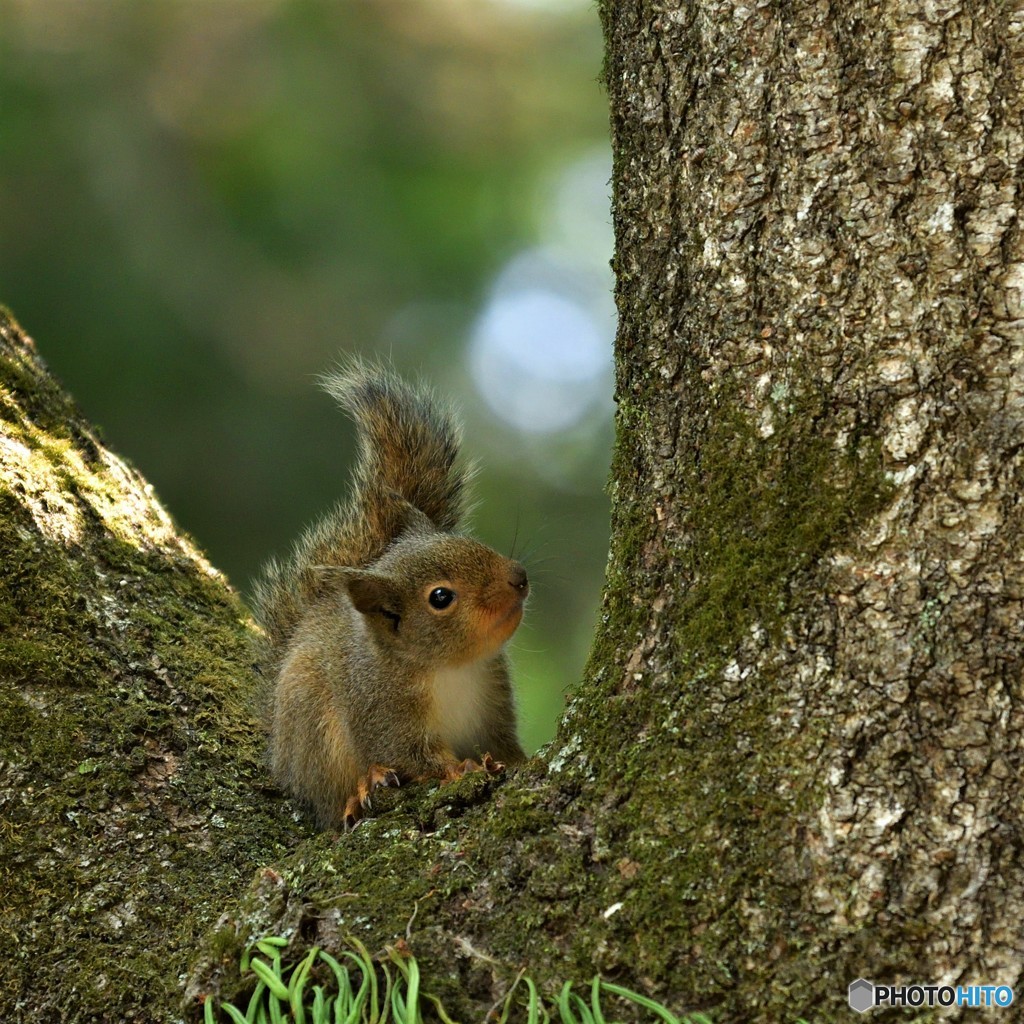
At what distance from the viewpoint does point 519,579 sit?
10.8ft

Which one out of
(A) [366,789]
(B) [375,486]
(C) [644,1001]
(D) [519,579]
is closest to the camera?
(C) [644,1001]

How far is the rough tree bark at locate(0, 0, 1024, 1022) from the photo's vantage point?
1680 millimetres

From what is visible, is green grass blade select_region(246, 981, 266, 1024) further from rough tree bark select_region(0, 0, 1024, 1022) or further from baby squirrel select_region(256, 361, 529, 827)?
baby squirrel select_region(256, 361, 529, 827)

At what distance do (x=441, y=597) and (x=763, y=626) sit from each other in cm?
156

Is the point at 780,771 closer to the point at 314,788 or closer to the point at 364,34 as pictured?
the point at 314,788

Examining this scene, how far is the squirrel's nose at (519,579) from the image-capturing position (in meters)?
3.28

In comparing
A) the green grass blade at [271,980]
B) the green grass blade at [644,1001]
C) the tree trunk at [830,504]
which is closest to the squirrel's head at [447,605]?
the tree trunk at [830,504]

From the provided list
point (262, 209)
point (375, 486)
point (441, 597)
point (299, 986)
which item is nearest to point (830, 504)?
point (299, 986)

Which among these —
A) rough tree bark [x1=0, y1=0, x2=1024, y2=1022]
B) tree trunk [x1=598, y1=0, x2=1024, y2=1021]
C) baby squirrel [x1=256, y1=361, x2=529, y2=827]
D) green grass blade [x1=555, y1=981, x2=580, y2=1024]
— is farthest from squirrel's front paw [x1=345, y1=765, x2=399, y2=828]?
green grass blade [x1=555, y1=981, x2=580, y2=1024]

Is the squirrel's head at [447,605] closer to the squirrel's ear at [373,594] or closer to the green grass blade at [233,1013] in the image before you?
the squirrel's ear at [373,594]

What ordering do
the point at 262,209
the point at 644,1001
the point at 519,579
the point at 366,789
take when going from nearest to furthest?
the point at 644,1001
the point at 366,789
the point at 519,579
the point at 262,209

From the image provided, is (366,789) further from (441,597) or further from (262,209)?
(262,209)

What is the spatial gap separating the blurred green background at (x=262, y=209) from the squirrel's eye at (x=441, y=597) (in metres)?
2.67

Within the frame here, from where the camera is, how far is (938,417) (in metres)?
1.78
